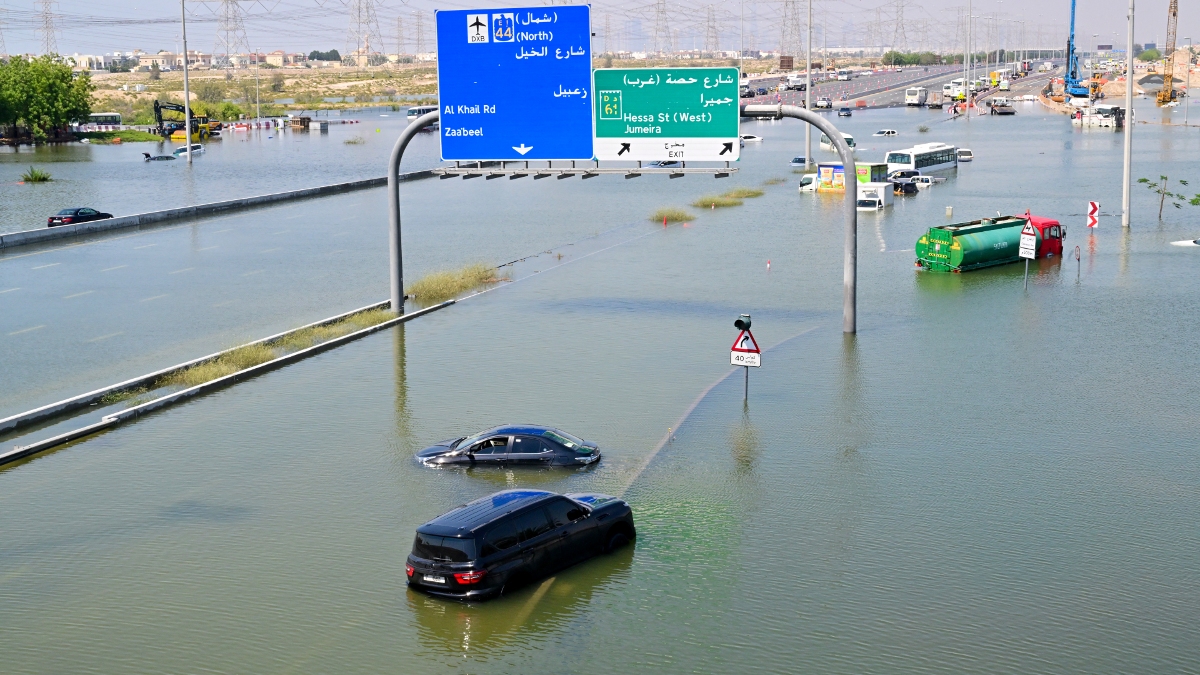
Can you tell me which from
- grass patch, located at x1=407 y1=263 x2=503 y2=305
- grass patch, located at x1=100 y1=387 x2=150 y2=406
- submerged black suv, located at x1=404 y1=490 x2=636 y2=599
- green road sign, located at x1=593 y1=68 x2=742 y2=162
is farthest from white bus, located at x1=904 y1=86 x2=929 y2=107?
submerged black suv, located at x1=404 y1=490 x2=636 y2=599

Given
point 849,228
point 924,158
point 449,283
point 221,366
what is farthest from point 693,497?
point 924,158

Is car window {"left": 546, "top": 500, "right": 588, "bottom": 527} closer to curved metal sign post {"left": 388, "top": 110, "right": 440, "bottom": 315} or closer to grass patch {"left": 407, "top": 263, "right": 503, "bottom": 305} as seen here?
curved metal sign post {"left": 388, "top": 110, "right": 440, "bottom": 315}

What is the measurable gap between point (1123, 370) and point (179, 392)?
2191cm

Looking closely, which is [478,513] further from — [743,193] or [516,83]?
[743,193]

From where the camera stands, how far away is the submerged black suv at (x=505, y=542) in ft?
51.6

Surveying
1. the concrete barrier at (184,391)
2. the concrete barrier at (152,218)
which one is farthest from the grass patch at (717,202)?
the concrete barrier at (184,391)

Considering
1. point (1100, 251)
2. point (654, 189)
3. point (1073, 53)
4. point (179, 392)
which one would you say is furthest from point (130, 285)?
point (1073, 53)

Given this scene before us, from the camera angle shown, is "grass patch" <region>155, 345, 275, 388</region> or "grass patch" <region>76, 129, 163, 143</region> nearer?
"grass patch" <region>155, 345, 275, 388</region>

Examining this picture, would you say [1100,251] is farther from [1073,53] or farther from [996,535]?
[1073,53]

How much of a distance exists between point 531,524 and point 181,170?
284 ft

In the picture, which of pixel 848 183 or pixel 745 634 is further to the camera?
pixel 848 183

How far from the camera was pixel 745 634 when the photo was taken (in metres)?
15.1

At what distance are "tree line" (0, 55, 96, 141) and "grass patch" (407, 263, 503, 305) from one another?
91625 mm

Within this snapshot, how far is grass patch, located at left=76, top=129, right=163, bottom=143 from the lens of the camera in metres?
129
